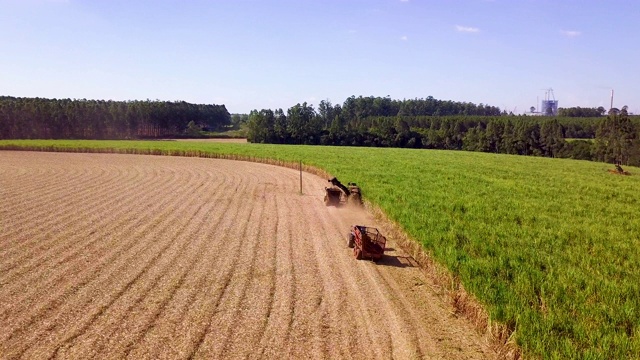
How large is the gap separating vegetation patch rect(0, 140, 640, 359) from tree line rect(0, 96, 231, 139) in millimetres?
105354

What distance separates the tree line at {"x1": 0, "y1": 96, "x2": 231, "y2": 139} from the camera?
108 meters

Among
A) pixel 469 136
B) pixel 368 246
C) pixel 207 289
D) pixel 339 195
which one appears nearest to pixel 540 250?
pixel 368 246

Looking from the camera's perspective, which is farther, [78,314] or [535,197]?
[535,197]

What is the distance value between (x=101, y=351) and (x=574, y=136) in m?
152

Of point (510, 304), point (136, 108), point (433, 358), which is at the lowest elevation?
point (433, 358)

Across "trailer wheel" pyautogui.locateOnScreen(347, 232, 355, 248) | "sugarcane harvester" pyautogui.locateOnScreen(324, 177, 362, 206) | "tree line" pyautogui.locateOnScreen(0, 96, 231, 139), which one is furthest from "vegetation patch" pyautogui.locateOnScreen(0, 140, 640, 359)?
"tree line" pyautogui.locateOnScreen(0, 96, 231, 139)

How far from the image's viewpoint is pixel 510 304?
10.3 m

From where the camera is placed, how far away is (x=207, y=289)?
43.7 ft

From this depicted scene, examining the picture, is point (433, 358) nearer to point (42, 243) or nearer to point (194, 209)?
point (42, 243)

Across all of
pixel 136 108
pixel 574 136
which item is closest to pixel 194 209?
pixel 136 108

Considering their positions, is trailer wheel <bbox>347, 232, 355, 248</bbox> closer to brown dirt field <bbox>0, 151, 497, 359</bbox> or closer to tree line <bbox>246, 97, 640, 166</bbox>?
brown dirt field <bbox>0, 151, 497, 359</bbox>

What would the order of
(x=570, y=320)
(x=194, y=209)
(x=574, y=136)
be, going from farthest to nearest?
1. (x=574, y=136)
2. (x=194, y=209)
3. (x=570, y=320)

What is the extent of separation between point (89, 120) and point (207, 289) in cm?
11693

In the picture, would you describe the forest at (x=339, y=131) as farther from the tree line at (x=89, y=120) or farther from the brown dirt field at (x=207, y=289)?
the brown dirt field at (x=207, y=289)
